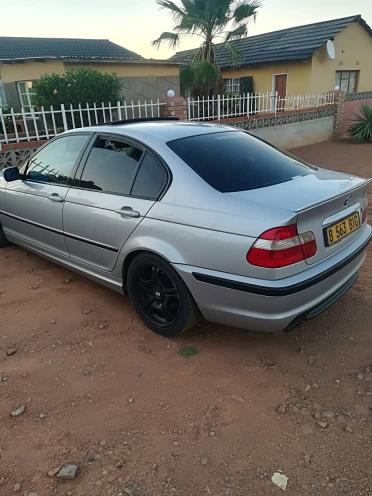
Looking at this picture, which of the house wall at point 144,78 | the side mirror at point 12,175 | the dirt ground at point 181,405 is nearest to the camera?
the dirt ground at point 181,405

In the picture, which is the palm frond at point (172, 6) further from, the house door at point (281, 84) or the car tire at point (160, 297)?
the car tire at point (160, 297)

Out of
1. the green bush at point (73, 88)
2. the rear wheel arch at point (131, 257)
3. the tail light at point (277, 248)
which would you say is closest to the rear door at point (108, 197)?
the rear wheel arch at point (131, 257)

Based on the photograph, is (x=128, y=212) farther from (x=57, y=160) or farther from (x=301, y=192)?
(x=57, y=160)

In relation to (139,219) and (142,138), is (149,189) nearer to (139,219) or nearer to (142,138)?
(139,219)

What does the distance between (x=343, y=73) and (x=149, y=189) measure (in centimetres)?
2133

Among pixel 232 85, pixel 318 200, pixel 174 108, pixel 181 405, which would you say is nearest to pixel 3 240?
pixel 181 405

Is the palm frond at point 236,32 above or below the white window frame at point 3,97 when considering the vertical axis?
above

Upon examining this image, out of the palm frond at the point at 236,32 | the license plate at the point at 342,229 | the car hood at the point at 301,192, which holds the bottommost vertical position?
the license plate at the point at 342,229

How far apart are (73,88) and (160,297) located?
7.98 meters

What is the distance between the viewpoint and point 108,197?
3.14 meters

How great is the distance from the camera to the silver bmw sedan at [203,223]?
2373mm

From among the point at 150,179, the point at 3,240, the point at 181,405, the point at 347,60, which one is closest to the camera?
the point at 181,405

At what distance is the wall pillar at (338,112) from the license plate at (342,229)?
1366cm

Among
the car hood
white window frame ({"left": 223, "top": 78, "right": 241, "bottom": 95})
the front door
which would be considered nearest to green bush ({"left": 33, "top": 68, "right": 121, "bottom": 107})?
the front door
